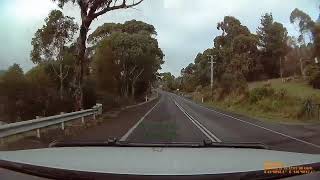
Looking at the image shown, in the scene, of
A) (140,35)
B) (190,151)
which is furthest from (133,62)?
(190,151)

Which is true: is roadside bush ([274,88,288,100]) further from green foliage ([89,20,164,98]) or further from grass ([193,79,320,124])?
green foliage ([89,20,164,98])

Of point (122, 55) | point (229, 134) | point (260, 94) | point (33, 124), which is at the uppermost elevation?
point (122, 55)

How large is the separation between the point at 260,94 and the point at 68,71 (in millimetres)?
20791

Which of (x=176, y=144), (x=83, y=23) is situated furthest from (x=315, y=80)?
(x=176, y=144)

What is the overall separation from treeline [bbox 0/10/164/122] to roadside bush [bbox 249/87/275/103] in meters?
14.8

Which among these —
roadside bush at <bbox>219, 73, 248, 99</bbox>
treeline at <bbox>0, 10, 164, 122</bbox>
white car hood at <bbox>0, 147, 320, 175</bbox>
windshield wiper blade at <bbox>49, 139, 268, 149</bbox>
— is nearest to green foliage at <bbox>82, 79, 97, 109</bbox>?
treeline at <bbox>0, 10, 164, 122</bbox>

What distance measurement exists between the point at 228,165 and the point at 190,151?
3.17 feet

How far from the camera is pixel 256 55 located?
113 metres

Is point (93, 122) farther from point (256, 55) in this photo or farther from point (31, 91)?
point (256, 55)

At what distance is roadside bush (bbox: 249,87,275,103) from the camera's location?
57.9m

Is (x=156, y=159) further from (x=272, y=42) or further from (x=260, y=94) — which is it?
(x=272, y=42)

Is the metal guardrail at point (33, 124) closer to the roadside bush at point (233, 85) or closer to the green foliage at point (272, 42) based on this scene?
the roadside bush at point (233, 85)

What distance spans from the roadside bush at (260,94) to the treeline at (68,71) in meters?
14.8

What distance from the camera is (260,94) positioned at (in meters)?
59.4
